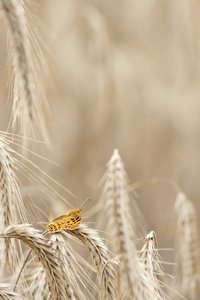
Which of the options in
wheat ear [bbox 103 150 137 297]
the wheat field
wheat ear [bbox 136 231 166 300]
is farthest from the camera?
the wheat field

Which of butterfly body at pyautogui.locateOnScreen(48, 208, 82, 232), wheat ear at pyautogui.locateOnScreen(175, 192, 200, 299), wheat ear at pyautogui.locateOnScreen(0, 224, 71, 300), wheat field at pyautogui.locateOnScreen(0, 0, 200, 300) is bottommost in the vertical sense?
wheat ear at pyautogui.locateOnScreen(0, 224, 71, 300)

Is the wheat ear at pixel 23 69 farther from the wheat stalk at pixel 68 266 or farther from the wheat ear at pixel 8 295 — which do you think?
the wheat ear at pixel 8 295

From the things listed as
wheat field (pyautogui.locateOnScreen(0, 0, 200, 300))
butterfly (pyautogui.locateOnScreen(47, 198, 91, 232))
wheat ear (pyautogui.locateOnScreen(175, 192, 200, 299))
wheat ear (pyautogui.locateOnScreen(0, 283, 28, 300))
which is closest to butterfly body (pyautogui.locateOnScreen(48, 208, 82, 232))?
butterfly (pyautogui.locateOnScreen(47, 198, 91, 232))

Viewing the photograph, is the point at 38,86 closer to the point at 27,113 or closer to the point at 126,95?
the point at 27,113

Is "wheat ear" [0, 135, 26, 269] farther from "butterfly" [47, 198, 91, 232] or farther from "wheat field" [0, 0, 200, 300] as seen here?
"wheat field" [0, 0, 200, 300]

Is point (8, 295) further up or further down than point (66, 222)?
further down

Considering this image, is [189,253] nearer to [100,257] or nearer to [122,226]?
[100,257]

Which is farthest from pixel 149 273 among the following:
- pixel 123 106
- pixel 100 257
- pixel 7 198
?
pixel 123 106
